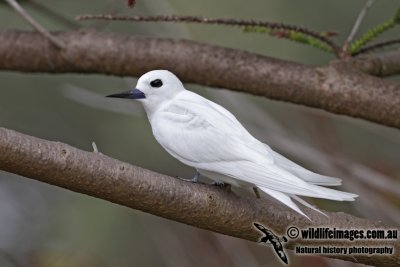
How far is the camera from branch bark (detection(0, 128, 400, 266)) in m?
1.53

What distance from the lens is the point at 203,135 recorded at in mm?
1688

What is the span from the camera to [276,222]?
175cm

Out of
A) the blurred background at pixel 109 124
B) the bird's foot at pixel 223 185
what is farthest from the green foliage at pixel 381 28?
the blurred background at pixel 109 124

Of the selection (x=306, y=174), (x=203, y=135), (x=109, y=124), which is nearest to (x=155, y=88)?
(x=203, y=135)

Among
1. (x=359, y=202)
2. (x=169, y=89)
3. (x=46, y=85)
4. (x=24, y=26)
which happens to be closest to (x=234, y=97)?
(x=359, y=202)

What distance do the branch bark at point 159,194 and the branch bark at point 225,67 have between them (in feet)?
1.87

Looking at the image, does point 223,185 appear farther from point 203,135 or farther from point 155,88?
point 155,88

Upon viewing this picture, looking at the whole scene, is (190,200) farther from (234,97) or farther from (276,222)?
(234,97)

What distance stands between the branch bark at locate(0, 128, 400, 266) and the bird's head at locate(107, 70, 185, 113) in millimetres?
215

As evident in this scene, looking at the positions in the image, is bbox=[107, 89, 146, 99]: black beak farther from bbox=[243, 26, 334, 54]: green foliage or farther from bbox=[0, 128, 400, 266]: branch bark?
bbox=[243, 26, 334, 54]: green foliage

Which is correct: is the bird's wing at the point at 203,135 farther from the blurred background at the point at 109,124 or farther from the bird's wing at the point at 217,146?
the blurred background at the point at 109,124

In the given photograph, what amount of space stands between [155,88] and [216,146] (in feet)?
0.69

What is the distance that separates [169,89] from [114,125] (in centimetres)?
336

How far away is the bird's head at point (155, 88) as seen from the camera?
1.76m
